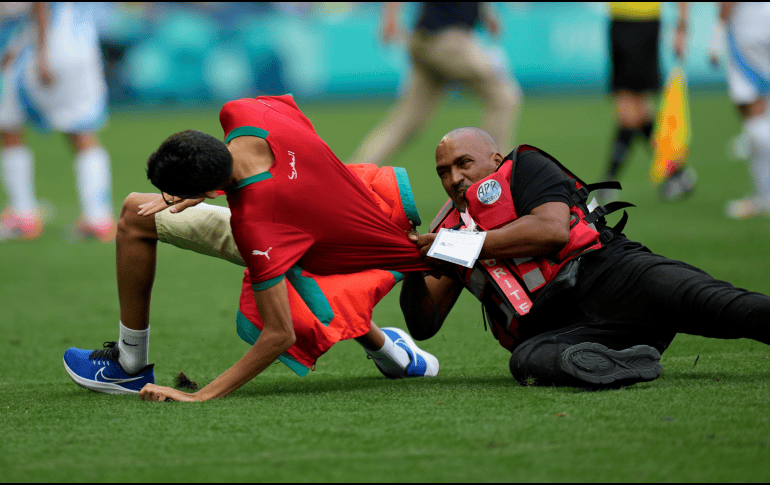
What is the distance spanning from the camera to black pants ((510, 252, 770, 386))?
2.51m

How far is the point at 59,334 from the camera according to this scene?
396 centimetres

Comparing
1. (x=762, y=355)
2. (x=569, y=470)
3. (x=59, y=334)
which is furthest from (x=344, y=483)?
(x=59, y=334)

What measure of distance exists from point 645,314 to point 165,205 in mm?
1497

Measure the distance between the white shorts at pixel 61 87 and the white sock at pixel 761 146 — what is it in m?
4.77

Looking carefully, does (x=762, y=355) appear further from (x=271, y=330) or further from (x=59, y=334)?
(x=59, y=334)

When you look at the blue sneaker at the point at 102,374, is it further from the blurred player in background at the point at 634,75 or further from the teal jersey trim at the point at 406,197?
the blurred player in background at the point at 634,75

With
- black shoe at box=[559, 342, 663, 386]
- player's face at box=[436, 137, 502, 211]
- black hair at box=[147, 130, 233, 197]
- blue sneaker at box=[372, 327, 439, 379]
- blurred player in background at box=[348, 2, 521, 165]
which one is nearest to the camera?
black hair at box=[147, 130, 233, 197]

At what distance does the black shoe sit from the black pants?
0.04 m

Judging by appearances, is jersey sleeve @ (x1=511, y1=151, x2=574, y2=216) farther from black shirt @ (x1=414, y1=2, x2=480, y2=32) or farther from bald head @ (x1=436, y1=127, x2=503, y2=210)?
black shirt @ (x1=414, y1=2, x2=480, y2=32)

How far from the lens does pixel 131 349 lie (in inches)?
113

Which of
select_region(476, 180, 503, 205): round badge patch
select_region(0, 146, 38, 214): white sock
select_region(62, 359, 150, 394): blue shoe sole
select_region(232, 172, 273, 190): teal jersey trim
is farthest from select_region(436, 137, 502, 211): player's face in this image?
select_region(0, 146, 38, 214): white sock

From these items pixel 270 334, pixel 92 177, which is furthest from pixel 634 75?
pixel 270 334

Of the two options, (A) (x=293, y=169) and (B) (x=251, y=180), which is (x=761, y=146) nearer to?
(A) (x=293, y=169)

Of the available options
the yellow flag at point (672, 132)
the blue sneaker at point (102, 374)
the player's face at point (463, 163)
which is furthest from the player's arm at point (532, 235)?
the yellow flag at point (672, 132)
